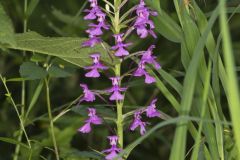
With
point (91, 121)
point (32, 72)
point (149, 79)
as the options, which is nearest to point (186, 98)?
point (149, 79)

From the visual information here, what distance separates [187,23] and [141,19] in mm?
136

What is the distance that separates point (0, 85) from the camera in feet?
10.6

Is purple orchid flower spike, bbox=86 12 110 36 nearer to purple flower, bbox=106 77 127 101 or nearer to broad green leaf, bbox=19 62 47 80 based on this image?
purple flower, bbox=106 77 127 101

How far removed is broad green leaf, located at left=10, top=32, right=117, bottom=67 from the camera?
1.61m

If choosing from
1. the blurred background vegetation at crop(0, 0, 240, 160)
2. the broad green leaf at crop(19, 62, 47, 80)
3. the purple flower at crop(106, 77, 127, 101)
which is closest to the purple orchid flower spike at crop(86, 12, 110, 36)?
the purple flower at crop(106, 77, 127, 101)

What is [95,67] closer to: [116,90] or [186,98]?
[116,90]

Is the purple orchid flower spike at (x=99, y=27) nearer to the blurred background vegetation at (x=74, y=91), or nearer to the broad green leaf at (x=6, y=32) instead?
the broad green leaf at (x=6, y=32)

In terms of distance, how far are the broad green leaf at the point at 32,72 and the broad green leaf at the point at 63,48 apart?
11 centimetres

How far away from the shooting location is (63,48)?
64.9 inches

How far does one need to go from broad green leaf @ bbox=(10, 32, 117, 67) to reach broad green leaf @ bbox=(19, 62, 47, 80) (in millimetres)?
106

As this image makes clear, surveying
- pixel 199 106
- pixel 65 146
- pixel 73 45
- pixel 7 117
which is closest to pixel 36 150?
pixel 65 146

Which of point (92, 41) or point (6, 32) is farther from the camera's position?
point (92, 41)

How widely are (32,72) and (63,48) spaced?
0.17 metres

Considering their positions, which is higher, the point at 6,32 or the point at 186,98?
the point at 6,32
